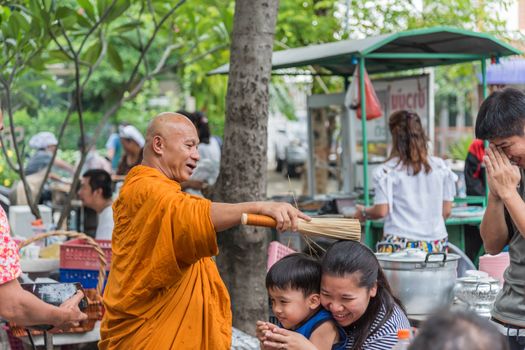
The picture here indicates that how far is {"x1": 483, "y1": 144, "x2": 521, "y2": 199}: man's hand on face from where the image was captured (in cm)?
347

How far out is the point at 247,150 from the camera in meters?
5.89

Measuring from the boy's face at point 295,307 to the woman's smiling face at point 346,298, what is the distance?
0.43 feet

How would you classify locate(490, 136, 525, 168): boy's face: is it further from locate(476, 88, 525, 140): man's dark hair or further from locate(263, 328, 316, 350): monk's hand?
locate(263, 328, 316, 350): monk's hand

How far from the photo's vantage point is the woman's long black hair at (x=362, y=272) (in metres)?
3.25

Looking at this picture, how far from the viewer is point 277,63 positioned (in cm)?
882

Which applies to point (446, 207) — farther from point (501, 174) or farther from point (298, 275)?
point (298, 275)

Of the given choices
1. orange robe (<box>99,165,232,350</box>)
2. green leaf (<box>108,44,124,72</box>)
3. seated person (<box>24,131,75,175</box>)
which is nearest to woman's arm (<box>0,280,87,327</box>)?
orange robe (<box>99,165,232,350</box>)

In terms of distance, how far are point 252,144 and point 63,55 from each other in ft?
9.93

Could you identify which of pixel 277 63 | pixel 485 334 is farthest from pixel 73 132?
pixel 485 334

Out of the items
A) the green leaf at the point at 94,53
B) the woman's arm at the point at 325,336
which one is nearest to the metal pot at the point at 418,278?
the woman's arm at the point at 325,336

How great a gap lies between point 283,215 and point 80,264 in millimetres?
3100

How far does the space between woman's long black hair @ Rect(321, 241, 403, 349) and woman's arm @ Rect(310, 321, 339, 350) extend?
0.08 meters

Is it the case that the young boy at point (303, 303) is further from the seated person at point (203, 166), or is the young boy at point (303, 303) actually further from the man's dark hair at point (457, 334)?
the seated person at point (203, 166)

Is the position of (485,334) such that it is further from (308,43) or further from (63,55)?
(308,43)
